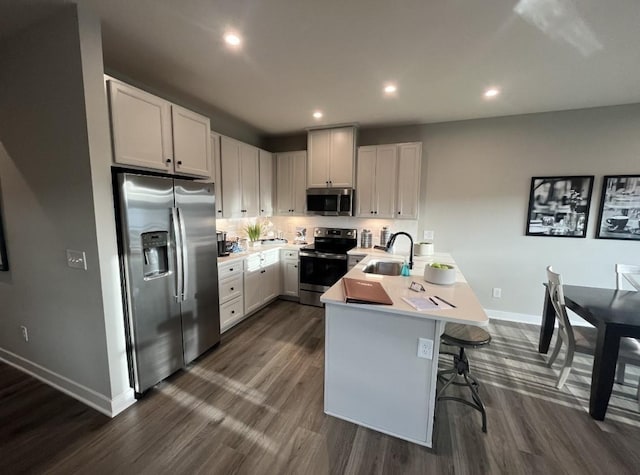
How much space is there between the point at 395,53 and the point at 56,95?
2434 millimetres

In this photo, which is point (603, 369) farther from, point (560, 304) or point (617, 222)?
point (617, 222)

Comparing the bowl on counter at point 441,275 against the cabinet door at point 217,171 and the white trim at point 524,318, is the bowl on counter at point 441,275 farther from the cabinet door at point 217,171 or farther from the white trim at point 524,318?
the cabinet door at point 217,171

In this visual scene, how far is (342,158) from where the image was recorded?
150 inches

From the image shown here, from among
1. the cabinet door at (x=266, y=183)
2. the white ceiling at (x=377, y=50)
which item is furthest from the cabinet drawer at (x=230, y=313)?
the white ceiling at (x=377, y=50)

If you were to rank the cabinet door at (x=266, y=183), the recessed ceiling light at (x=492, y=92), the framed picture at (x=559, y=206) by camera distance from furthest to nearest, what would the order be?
the cabinet door at (x=266, y=183) → the framed picture at (x=559, y=206) → the recessed ceiling light at (x=492, y=92)

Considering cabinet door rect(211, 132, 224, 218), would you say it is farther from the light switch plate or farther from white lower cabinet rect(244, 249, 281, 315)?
the light switch plate

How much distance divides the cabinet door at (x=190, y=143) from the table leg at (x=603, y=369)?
143 inches

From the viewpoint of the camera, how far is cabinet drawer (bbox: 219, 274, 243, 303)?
117 inches

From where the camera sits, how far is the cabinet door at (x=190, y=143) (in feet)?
7.73

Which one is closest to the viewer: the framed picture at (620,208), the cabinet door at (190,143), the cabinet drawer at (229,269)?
the cabinet door at (190,143)

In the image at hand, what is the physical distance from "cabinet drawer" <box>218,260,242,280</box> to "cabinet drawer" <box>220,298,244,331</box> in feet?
1.11

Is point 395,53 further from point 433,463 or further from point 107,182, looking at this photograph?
point 433,463

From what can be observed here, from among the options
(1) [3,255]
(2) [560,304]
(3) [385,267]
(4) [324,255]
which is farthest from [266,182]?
(2) [560,304]

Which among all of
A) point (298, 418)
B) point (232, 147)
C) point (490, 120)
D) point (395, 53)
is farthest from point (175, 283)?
point (490, 120)
